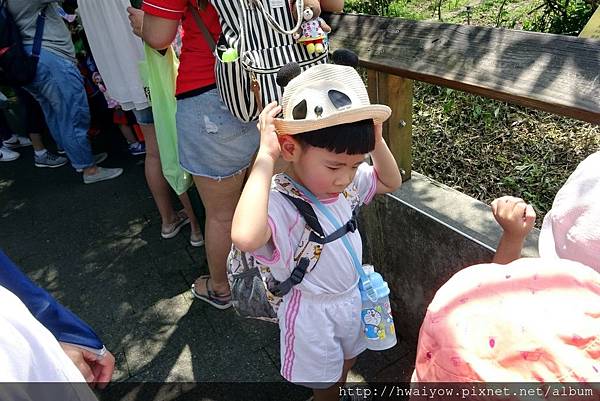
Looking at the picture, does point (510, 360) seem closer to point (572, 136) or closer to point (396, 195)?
point (396, 195)

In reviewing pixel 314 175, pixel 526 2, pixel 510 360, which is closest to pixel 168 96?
pixel 314 175

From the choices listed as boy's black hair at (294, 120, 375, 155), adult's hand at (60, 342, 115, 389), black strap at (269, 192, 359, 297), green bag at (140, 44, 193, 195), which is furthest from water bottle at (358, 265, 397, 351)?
green bag at (140, 44, 193, 195)

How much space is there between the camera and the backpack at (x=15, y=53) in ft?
11.3

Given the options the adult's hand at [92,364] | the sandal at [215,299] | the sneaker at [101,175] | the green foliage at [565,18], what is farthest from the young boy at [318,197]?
the sneaker at [101,175]

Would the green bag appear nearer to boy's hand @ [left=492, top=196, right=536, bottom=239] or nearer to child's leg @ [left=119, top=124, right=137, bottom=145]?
boy's hand @ [left=492, top=196, right=536, bottom=239]

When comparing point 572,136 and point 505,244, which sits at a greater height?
point 505,244

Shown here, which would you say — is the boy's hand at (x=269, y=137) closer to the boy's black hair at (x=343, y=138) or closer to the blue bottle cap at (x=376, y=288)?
the boy's black hair at (x=343, y=138)

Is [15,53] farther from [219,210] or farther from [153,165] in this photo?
[219,210]

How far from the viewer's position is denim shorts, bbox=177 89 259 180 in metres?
2.05

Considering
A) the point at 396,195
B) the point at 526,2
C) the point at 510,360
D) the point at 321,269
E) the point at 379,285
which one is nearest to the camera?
the point at 510,360

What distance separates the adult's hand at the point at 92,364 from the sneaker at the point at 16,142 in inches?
172

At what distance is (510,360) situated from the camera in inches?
32.0

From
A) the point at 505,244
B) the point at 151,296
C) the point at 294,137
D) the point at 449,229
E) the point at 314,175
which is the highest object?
the point at 294,137

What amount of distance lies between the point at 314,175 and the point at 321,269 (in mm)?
332
